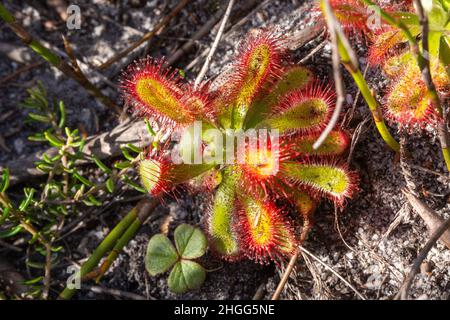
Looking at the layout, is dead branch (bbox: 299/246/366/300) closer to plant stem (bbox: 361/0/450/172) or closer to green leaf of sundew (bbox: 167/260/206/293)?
green leaf of sundew (bbox: 167/260/206/293)

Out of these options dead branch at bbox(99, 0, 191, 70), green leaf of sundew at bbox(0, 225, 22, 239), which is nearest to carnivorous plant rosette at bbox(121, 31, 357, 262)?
dead branch at bbox(99, 0, 191, 70)

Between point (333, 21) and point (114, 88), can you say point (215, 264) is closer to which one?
Result: point (114, 88)

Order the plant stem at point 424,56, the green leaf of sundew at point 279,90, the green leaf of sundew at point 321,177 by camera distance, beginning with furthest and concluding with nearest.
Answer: the green leaf of sundew at point 279,90 < the green leaf of sundew at point 321,177 < the plant stem at point 424,56

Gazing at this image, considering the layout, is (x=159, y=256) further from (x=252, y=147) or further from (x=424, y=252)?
(x=424, y=252)

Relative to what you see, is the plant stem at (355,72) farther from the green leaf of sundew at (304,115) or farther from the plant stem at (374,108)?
the green leaf of sundew at (304,115)

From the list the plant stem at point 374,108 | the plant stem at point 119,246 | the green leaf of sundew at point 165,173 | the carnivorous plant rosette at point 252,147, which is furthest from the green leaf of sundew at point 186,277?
the plant stem at point 374,108
